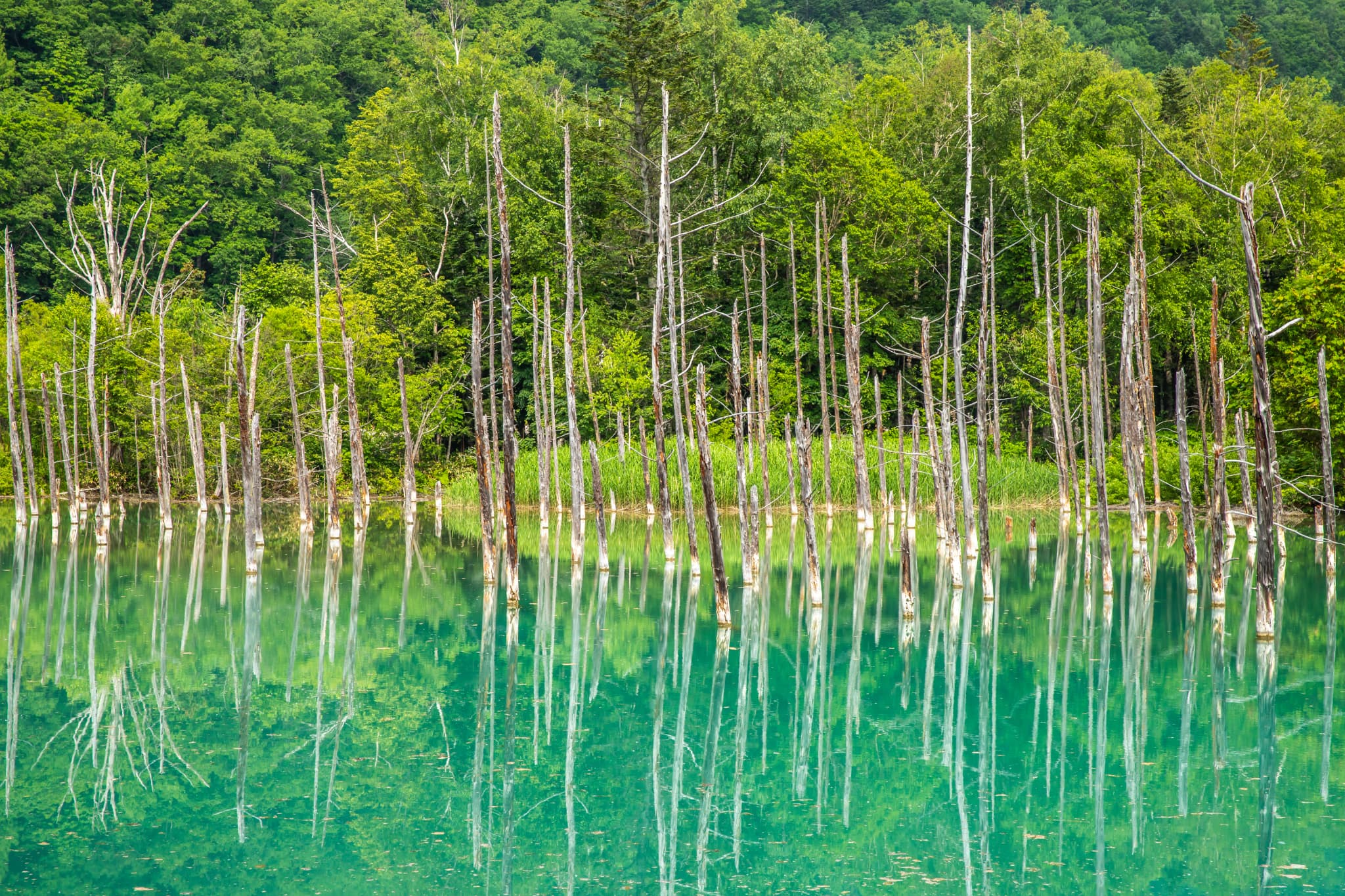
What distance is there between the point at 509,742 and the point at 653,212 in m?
35.1

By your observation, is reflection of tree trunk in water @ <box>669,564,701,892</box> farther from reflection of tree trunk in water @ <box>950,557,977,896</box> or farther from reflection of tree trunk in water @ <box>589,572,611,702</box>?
reflection of tree trunk in water @ <box>950,557,977,896</box>

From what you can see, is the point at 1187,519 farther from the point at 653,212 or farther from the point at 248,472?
the point at 653,212

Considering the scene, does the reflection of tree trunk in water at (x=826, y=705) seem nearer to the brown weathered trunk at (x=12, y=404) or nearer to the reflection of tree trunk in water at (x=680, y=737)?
the reflection of tree trunk in water at (x=680, y=737)

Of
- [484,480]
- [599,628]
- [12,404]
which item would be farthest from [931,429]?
[12,404]

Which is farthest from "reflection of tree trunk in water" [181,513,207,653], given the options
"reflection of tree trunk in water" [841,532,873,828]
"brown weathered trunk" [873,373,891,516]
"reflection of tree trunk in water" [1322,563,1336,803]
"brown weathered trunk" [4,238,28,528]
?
"reflection of tree trunk in water" [1322,563,1336,803]

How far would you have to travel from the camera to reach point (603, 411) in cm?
4344

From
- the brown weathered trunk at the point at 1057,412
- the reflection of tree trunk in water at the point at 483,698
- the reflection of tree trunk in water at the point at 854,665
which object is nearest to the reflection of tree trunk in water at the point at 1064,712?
the reflection of tree trunk in water at the point at 854,665

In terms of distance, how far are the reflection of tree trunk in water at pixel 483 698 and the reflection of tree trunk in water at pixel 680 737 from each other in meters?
1.38

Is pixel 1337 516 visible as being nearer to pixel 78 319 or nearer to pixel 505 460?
pixel 505 460

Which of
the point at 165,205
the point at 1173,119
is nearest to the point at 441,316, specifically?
the point at 165,205

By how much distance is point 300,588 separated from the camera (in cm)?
2202

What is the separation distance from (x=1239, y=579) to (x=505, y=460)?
1589cm

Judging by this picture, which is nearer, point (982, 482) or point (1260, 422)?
point (1260, 422)

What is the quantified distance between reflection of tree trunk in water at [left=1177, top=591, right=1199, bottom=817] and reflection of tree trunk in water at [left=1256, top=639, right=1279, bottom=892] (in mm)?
568
